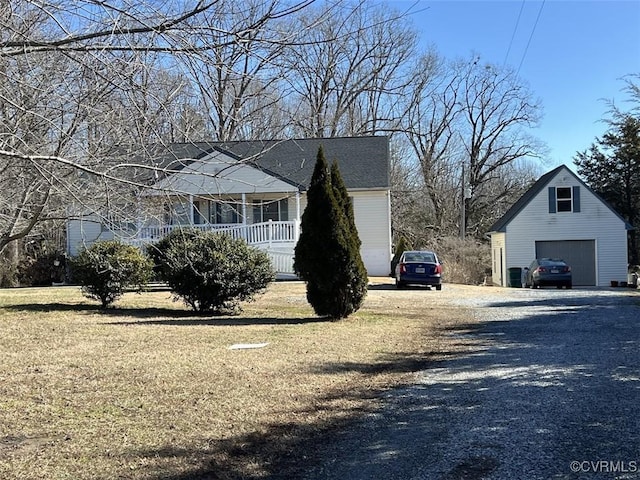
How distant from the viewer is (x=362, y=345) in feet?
32.2

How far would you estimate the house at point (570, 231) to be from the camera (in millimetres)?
31047

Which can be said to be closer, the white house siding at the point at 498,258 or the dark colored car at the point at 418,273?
the dark colored car at the point at 418,273

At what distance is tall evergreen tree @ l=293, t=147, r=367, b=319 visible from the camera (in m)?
12.1

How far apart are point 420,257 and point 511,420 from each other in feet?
57.6

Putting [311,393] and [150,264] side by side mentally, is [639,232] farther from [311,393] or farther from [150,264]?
[311,393]

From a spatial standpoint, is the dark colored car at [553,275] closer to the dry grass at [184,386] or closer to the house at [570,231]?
the house at [570,231]

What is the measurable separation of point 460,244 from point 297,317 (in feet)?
87.7

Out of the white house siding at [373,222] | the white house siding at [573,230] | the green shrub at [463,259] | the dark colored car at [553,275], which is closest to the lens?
the dark colored car at [553,275]

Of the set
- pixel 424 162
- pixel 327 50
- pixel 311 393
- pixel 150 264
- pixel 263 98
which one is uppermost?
pixel 424 162

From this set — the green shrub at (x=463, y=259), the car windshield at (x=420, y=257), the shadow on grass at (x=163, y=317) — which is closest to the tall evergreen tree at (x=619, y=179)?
the green shrub at (x=463, y=259)

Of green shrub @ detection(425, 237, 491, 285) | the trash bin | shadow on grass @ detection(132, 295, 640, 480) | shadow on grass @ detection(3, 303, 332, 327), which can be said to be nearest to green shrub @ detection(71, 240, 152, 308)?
shadow on grass @ detection(3, 303, 332, 327)

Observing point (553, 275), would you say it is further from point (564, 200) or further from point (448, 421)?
point (448, 421)

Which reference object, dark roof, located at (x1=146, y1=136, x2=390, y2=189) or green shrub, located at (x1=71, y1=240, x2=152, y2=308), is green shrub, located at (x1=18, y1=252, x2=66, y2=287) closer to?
dark roof, located at (x1=146, y1=136, x2=390, y2=189)

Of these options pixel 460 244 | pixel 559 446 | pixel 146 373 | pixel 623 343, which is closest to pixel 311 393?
pixel 146 373
